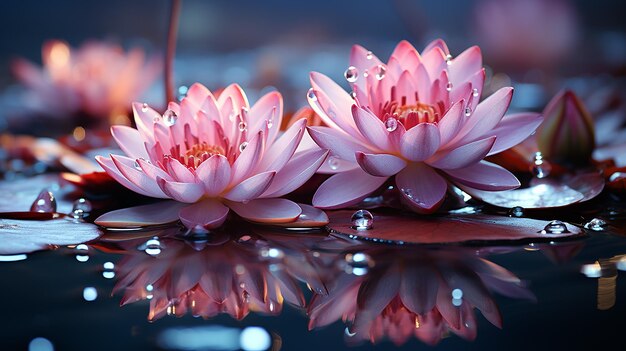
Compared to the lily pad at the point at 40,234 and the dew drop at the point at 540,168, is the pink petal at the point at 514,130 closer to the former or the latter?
the dew drop at the point at 540,168

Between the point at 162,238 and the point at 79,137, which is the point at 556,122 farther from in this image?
the point at 79,137

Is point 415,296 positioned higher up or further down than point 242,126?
further down

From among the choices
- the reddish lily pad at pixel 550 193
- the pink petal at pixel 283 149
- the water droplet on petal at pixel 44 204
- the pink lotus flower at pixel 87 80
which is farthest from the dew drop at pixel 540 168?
the pink lotus flower at pixel 87 80

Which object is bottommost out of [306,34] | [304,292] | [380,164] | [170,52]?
[304,292]

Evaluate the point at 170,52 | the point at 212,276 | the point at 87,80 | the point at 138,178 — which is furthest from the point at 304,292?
the point at 87,80

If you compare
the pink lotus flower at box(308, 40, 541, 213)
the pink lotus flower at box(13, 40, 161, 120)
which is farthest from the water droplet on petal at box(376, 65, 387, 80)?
the pink lotus flower at box(13, 40, 161, 120)

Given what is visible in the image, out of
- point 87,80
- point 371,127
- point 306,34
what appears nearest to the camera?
point 371,127

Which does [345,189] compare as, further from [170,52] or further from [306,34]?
[306,34]

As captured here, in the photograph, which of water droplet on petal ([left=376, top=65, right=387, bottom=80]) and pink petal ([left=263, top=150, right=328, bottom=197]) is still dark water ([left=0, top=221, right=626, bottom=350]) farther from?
water droplet on petal ([left=376, top=65, right=387, bottom=80])
